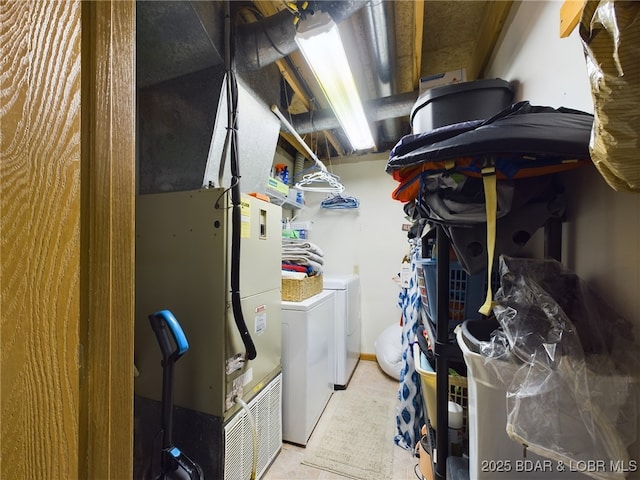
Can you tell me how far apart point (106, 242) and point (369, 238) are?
300cm

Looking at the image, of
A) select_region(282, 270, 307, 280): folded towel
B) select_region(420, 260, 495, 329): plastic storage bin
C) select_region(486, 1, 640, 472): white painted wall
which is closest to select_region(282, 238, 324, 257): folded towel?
select_region(282, 270, 307, 280): folded towel

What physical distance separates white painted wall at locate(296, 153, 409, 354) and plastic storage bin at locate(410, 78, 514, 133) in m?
2.02

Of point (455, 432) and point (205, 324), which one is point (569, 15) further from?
point (205, 324)

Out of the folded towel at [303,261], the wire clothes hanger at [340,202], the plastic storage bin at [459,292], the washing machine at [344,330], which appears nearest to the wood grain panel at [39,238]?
the plastic storage bin at [459,292]

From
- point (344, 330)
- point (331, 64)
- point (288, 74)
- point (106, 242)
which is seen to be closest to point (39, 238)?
point (106, 242)

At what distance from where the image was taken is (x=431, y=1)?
1514mm

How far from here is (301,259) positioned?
198cm

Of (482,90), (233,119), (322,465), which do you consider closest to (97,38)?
(233,119)

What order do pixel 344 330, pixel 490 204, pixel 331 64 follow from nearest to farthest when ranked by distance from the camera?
pixel 490 204 → pixel 331 64 → pixel 344 330

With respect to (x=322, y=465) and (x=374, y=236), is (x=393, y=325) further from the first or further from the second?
(x=322, y=465)

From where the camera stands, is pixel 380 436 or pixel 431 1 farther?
pixel 380 436

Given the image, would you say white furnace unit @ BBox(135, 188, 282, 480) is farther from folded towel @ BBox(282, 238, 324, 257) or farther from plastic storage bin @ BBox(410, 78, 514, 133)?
plastic storage bin @ BBox(410, 78, 514, 133)

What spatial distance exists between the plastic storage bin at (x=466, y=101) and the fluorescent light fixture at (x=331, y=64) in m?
0.54

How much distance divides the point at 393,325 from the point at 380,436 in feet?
4.40
